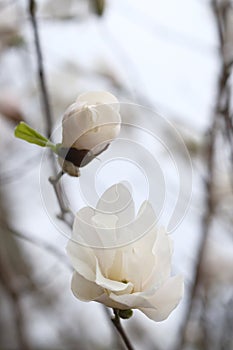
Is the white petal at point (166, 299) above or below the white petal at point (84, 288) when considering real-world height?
below

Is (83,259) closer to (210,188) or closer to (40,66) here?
(40,66)

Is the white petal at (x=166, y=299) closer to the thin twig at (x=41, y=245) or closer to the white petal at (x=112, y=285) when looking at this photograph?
the white petal at (x=112, y=285)

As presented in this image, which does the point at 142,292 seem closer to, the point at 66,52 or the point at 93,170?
the point at 93,170

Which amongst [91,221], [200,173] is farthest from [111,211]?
[200,173]

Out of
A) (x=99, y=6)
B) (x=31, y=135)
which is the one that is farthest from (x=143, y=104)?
(x=31, y=135)

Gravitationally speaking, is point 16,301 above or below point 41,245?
below

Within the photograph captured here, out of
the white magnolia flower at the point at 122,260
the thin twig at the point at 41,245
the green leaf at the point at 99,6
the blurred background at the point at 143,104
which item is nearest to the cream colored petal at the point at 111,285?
the white magnolia flower at the point at 122,260

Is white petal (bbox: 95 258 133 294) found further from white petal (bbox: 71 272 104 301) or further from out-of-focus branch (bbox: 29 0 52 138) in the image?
out-of-focus branch (bbox: 29 0 52 138)
